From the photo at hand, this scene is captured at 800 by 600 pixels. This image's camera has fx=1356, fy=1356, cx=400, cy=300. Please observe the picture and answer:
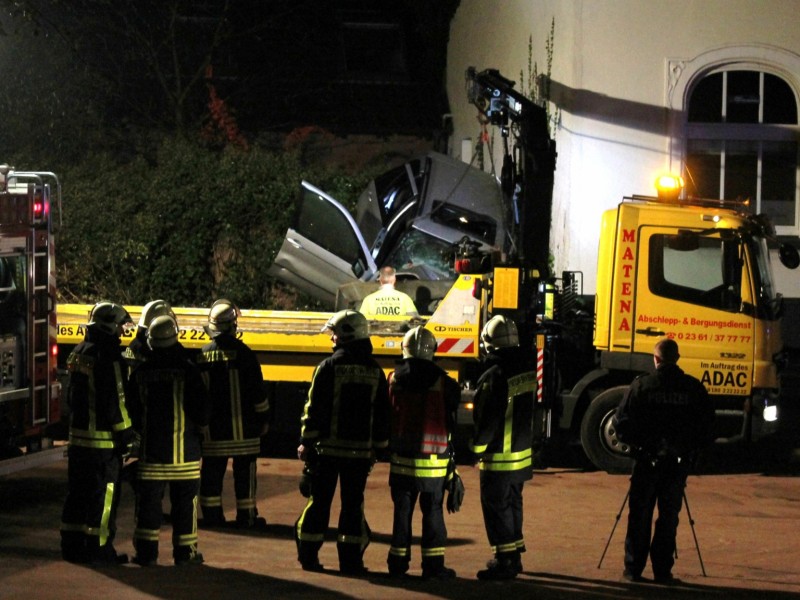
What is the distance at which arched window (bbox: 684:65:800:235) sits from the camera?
55.4 feet

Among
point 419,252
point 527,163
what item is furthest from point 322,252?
point 527,163

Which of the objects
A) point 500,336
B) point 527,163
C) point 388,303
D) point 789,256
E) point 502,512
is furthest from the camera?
point 527,163

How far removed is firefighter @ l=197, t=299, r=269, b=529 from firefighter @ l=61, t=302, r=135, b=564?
110 centimetres

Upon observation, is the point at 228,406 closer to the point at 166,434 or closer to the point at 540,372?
the point at 166,434

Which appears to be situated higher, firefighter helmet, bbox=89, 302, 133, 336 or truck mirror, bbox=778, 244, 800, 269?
truck mirror, bbox=778, 244, 800, 269

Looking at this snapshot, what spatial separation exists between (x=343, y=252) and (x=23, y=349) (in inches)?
246

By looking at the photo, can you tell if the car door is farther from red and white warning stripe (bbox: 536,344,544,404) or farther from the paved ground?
red and white warning stripe (bbox: 536,344,544,404)

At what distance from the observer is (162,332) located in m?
8.31

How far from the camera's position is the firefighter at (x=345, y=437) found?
8.30 meters

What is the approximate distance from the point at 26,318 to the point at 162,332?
248 cm

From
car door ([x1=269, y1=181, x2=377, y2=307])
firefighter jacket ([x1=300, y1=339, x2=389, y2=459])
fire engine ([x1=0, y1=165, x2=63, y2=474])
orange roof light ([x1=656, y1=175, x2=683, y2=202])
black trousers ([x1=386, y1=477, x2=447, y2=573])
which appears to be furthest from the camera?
car door ([x1=269, y1=181, x2=377, y2=307])

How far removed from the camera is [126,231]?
18.1 metres

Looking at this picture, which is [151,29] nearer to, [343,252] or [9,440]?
[343,252]

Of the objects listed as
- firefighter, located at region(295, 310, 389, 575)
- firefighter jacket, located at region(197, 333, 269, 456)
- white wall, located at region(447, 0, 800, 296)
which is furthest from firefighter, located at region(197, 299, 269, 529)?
white wall, located at region(447, 0, 800, 296)
